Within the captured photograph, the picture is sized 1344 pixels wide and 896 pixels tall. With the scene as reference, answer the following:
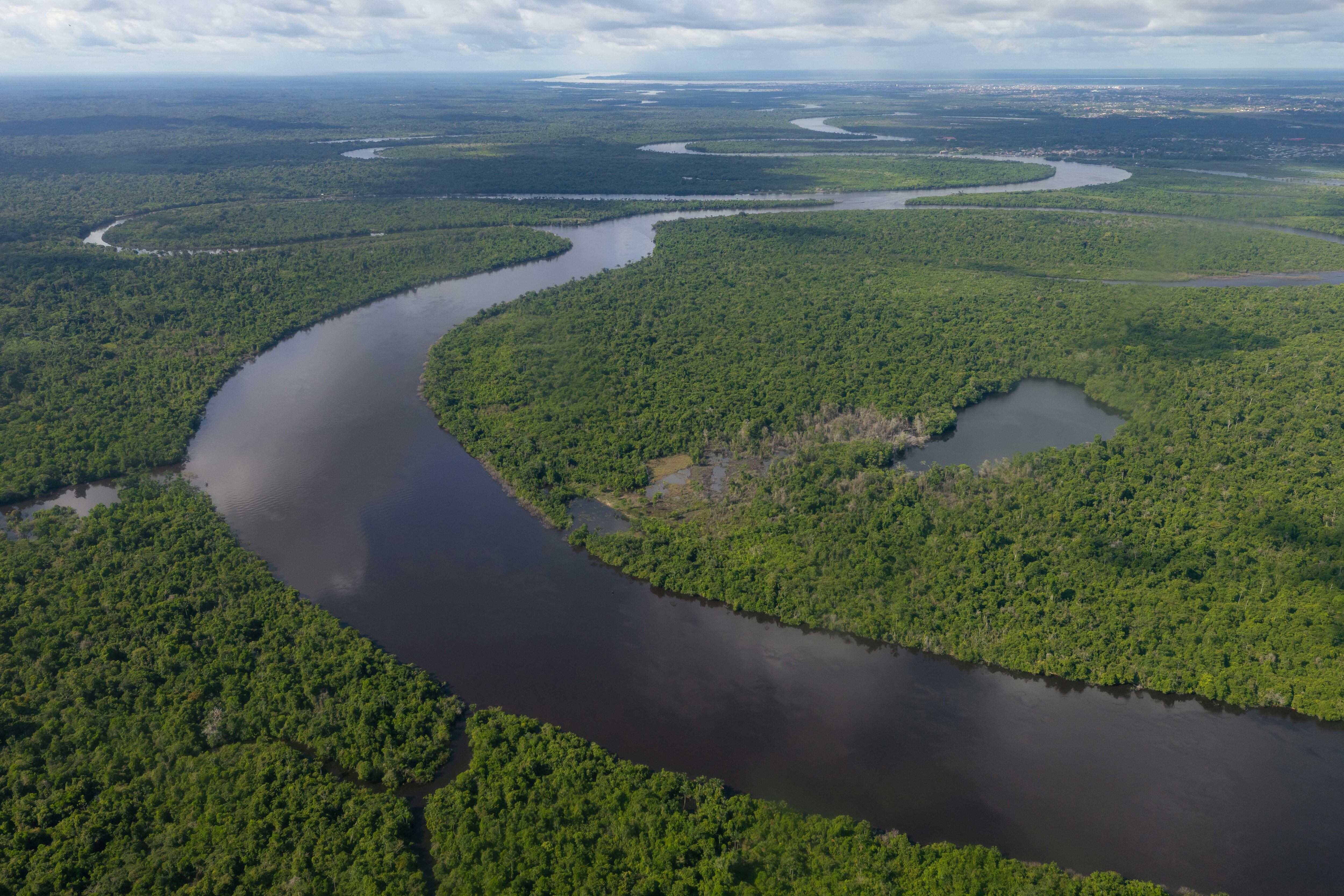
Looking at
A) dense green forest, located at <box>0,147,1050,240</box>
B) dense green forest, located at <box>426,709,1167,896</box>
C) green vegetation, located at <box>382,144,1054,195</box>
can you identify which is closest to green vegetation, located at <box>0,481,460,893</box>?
dense green forest, located at <box>426,709,1167,896</box>

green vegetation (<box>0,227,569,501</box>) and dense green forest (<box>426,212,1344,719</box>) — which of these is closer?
dense green forest (<box>426,212,1344,719</box>)

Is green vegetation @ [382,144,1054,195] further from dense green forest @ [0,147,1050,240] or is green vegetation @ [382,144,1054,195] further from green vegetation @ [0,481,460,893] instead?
green vegetation @ [0,481,460,893]

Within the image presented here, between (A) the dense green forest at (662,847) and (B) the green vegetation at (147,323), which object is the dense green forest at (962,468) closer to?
(A) the dense green forest at (662,847)

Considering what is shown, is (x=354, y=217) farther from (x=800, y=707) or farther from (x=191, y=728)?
(x=800, y=707)

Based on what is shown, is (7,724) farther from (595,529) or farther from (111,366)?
(111,366)

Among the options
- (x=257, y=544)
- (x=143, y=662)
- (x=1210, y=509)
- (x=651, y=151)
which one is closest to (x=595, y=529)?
(x=257, y=544)

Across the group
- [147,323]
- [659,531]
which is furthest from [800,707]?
[147,323]
